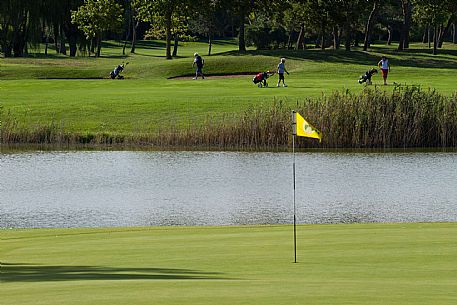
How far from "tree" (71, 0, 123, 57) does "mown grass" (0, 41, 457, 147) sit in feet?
33.5

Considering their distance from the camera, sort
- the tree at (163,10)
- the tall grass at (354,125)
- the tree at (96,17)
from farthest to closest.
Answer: the tree at (96,17), the tree at (163,10), the tall grass at (354,125)

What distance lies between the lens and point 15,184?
98.0ft

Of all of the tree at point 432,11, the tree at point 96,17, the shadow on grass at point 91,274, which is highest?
the tree at point 432,11

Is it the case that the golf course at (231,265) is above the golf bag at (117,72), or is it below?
above

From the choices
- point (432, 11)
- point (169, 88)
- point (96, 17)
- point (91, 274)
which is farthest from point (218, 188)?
point (96, 17)

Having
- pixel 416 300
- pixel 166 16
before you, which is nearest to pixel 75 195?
pixel 416 300

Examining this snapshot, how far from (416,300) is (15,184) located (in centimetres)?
2180

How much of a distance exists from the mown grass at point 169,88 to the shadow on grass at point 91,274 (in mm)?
28636

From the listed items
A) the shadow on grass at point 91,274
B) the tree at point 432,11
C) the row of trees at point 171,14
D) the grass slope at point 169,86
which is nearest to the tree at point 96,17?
the row of trees at point 171,14

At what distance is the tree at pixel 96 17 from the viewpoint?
83.8 metres

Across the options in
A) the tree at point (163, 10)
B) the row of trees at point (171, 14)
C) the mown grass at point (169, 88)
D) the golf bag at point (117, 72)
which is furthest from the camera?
the row of trees at point (171, 14)

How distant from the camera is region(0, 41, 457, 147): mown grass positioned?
4316 cm

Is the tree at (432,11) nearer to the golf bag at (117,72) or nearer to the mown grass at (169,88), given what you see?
the mown grass at (169,88)

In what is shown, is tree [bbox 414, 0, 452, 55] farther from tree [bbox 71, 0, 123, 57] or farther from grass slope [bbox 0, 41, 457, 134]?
tree [bbox 71, 0, 123, 57]
